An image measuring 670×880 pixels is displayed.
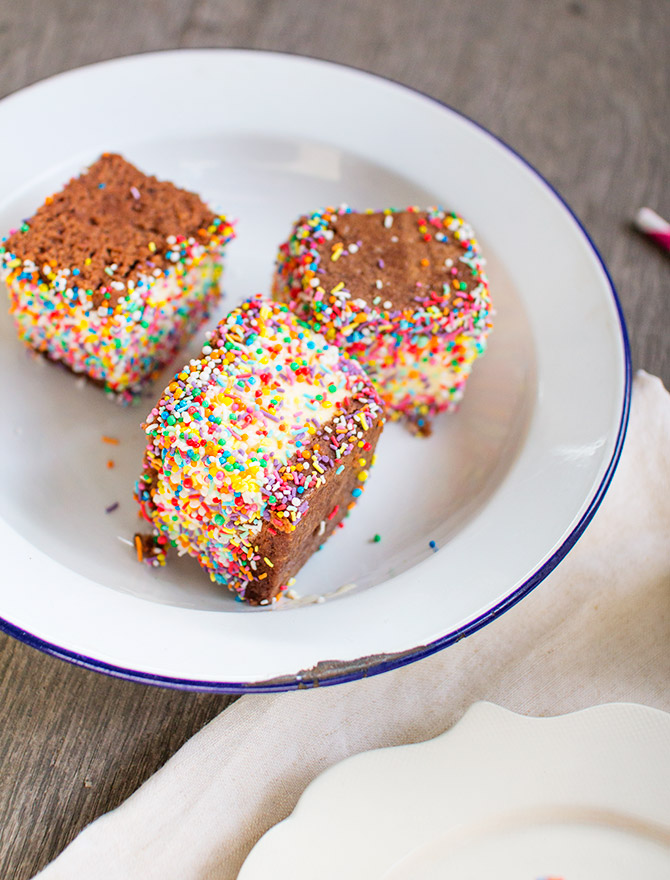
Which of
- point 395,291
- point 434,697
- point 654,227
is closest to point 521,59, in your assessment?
point 654,227

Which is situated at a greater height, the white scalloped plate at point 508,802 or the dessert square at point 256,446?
the dessert square at point 256,446

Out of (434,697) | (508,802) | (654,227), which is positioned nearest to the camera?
(508,802)

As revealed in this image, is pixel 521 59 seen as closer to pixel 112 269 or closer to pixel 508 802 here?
pixel 112 269

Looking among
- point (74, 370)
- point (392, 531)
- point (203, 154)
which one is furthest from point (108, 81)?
point (392, 531)

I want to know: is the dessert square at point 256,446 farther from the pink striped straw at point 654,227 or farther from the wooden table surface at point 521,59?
the pink striped straw at point 654,227

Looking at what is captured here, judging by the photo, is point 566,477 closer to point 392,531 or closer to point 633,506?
point 633,506

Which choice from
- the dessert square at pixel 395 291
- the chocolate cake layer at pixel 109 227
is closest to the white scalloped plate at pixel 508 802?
the dessert square at pixel 395 291
